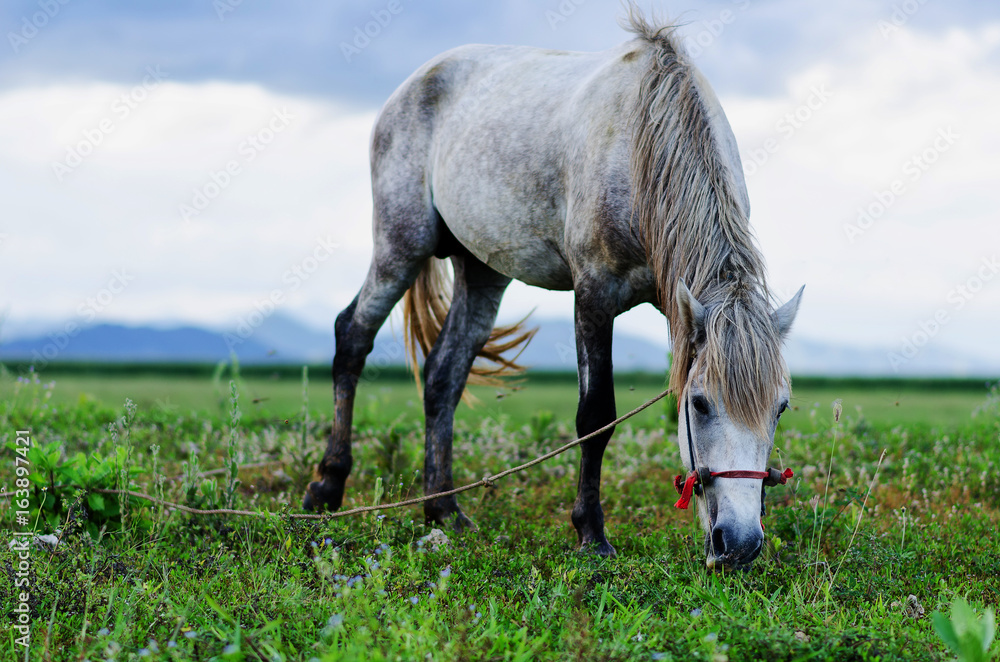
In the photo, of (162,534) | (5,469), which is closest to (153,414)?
(5,469)

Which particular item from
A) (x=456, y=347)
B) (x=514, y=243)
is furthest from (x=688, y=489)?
(x=456, y=347)

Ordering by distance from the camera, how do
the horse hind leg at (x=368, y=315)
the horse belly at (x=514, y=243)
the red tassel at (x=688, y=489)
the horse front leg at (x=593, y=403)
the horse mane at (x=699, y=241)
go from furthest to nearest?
the horse hind leg at (x=368, y=315) → the horse belly at (x=514, y=243) → the horse front leg at (x=593, y=403) → the red tassel at (x=688, y=489) → the horse mane at (x=699, y=241)

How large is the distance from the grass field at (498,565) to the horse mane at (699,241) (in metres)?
0.58

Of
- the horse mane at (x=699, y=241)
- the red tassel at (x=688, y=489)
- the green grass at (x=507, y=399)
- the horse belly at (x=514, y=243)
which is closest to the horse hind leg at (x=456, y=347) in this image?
the green grass at (x=507, y=399)

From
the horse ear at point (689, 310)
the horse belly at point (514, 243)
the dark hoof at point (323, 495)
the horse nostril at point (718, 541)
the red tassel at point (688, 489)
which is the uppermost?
the horse belly at point (514, 243)

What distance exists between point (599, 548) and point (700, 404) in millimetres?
1035

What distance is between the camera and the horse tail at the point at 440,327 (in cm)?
541

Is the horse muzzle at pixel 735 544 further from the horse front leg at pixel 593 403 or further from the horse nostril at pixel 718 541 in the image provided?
the horse front leg at pixel 593 403

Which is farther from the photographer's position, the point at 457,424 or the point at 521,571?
the point at 457,424

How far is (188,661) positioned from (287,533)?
56.2 inches

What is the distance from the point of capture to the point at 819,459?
588cm

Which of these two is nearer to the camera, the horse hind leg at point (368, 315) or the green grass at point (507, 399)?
the horse hind leg at point (368, 315)

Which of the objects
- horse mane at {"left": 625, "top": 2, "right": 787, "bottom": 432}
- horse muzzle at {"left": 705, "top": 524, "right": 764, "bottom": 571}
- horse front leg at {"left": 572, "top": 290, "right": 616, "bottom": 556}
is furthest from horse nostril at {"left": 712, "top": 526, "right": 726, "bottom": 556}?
horse front leg at {"left": 572, "top": 290, "right": 616, "bottom": 556}

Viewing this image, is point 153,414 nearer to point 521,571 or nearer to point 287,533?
point 287,533
